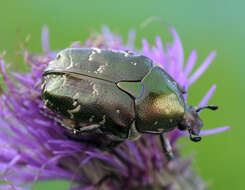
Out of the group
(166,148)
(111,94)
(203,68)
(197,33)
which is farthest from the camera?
(197,33)

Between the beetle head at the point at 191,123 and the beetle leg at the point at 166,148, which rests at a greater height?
the beetle head at the point at 191,123

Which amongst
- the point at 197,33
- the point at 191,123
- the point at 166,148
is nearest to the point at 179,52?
the point at 191,123

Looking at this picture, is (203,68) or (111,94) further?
(203,68)

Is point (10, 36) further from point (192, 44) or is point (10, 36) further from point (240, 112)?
point (240, 112)

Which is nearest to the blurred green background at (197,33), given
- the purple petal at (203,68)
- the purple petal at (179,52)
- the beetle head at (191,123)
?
the purple petal at (203,68)

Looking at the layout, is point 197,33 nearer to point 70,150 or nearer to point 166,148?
point 166,148

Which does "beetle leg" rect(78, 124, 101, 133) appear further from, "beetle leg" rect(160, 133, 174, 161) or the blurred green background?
the blurred green background

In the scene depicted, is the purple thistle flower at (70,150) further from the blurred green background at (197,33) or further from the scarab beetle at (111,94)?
the blurred green background at (197,33)
